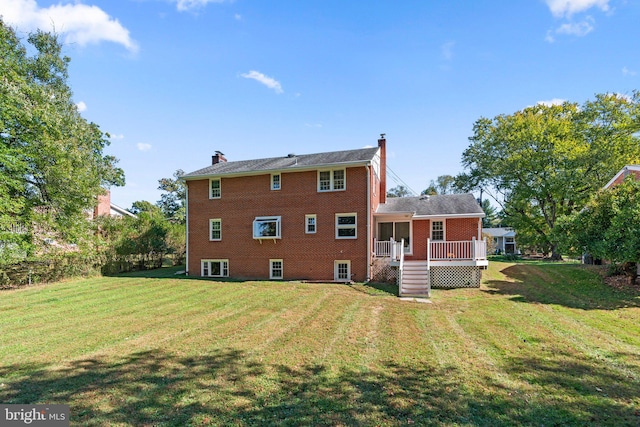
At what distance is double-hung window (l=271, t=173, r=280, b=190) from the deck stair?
8.16 m

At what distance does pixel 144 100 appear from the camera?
13977mm

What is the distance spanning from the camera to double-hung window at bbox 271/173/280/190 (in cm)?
1708

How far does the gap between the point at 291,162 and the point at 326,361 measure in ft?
44.6

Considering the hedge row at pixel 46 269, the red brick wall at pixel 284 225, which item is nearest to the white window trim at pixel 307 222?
the red brick wall at pixel 284 225

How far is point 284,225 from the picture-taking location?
55.0ft

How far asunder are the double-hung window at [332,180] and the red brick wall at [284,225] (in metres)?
0.25

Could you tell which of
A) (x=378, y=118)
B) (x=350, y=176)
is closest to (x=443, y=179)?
(x=378, y=118)

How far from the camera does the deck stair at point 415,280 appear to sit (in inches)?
488

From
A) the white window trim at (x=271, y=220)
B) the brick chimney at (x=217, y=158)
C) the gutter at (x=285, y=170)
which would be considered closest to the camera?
the gutter at (x=285, y=170)

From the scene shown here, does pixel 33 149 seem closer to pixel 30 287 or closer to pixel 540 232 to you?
pixel 30 287

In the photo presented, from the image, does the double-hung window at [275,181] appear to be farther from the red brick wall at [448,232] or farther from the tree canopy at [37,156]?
the tree canopy at [37,156]

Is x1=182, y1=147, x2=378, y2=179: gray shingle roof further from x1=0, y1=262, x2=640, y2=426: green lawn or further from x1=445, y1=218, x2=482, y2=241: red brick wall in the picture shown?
x1=0, y1=262, x2=640, y2=426: green lawn

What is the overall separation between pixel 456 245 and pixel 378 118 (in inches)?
362

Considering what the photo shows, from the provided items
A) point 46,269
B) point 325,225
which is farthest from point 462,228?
point 46,269
